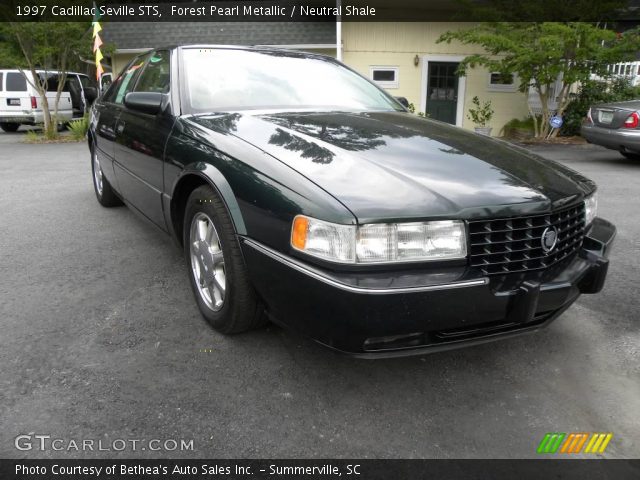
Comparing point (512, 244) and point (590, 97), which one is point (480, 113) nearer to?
point (590, 97)

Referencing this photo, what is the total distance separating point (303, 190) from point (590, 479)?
148cm

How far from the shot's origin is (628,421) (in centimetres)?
215

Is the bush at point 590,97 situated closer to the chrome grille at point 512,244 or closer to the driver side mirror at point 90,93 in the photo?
the chrome grille at point 512,244

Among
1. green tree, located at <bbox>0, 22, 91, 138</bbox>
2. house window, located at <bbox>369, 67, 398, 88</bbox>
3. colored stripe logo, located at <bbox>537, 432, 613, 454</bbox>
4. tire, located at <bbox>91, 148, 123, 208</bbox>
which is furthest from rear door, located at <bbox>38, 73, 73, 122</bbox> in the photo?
colored stripe logo, located at <bbox>537, 432, 613, 454</bbox>

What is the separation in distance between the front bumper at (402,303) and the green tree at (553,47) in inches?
A: 415

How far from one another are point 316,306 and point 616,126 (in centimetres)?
851

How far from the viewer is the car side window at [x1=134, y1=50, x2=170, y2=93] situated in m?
3.50

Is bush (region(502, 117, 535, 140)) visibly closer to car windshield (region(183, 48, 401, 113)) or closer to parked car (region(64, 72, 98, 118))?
car windshield (region(183, 48, 401, 113))

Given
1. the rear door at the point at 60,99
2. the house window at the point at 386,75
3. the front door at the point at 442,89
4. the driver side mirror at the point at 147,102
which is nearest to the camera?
the driver side mirror at the point at 147,102

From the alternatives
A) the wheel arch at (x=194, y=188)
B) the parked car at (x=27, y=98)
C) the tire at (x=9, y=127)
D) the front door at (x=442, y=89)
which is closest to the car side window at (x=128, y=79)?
the wheel arch at (x=194, y=188)

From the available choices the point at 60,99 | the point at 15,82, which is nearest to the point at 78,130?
the point at 60,99

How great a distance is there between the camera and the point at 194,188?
9.43ft

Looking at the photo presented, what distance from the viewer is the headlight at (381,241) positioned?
6.25ft

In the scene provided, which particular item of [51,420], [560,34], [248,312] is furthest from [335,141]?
[560,34]
